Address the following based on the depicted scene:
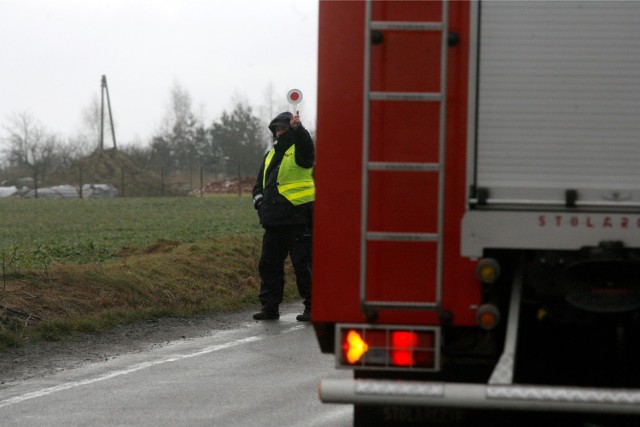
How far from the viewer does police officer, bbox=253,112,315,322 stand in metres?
12.3

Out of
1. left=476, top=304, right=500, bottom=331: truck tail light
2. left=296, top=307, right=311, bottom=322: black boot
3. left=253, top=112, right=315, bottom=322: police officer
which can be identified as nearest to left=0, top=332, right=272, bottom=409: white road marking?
left=296, top=307, right=311, bottom=322: black boot

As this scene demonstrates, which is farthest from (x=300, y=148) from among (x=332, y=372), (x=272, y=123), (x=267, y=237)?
(x=332, y=372)

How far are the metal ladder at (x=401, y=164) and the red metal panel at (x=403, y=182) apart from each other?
49mm

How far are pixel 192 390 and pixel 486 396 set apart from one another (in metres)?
3.76

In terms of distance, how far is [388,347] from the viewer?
213 inches

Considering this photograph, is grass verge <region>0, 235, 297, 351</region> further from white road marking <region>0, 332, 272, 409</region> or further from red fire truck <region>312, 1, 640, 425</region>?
red fire truck <region>312, 1, 640, 425</region>

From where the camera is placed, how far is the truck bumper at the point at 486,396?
4941 mm

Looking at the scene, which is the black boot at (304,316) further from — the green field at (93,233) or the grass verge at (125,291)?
the green field at (93,233)

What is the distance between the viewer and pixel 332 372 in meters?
9.12

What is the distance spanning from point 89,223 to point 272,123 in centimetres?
1897

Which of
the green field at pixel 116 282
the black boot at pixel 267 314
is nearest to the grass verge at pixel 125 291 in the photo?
the green field at pixel 116 282

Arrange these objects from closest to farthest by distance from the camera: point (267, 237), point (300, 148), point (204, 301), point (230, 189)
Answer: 1. point (300, 148)
2. point (267, 237)
3. point (204, 301)
4. point (230, 189)

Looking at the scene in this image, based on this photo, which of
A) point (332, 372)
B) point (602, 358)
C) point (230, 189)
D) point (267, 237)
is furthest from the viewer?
point (230, 189)

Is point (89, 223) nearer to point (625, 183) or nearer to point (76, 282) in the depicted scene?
point (76, 282)
